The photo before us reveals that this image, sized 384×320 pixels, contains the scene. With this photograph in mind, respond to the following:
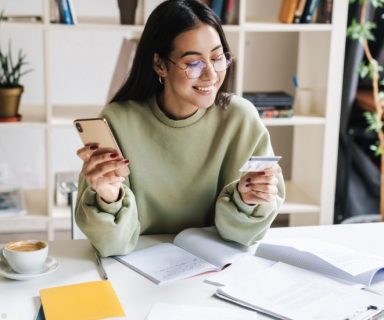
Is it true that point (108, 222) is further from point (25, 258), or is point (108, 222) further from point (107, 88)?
point (107, 88)

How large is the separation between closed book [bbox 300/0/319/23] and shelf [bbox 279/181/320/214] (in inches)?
33.2

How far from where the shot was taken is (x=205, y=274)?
4.76 feet

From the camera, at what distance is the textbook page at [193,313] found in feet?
4.07

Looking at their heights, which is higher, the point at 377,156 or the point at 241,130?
the point at 241,130

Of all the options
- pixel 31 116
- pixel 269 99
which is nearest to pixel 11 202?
pixel 31 116

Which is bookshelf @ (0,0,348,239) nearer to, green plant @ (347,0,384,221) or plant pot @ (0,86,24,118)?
plant pot @ (0,86,24,118)

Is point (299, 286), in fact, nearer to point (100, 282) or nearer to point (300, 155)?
point (100, 282)

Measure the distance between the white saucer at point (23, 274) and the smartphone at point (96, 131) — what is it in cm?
28

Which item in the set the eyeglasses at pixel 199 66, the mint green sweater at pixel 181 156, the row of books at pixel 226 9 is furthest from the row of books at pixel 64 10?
the eyeglasses at pixel 199 66

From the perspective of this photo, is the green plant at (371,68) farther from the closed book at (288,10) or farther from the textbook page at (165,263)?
the textbook page at (165,263)

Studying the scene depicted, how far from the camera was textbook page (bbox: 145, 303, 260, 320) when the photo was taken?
4.07 ft

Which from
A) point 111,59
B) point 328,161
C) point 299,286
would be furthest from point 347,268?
point 111,59

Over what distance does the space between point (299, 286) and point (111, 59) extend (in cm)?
223

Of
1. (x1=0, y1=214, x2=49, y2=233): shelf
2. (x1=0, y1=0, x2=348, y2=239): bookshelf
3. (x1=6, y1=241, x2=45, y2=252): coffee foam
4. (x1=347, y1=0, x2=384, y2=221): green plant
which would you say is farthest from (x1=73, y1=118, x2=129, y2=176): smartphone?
(x1=0, y1=214, x2=49, y2=233): shelf
